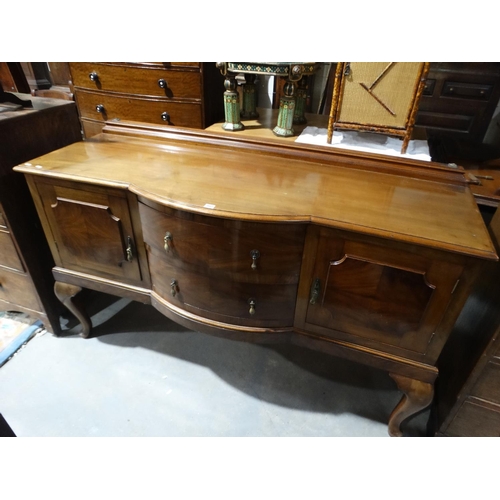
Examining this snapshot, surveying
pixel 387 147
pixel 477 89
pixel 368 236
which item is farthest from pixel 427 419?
pixel 477 89

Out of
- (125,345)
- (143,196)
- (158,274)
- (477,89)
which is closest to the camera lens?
(143,196)

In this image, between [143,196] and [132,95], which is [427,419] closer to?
[143,196]

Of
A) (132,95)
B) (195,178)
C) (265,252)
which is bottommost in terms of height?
(265,252)

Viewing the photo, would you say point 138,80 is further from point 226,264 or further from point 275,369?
point 275,369

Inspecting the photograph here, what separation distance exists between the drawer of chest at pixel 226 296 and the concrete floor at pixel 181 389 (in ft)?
1.32

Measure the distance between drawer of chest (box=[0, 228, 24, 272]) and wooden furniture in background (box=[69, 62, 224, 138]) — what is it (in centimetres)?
56

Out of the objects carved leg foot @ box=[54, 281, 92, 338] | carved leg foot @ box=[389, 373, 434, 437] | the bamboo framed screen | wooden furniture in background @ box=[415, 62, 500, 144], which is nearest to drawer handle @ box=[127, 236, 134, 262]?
carved leg foot @ box=[54, 281, 92, 338]

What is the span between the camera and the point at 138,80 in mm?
1348

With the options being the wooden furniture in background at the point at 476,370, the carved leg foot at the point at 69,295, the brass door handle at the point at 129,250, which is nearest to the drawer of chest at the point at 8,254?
the carved leg foot at the point at 69,295

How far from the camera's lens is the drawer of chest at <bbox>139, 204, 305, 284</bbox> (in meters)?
0.80

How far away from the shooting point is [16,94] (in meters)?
1.30

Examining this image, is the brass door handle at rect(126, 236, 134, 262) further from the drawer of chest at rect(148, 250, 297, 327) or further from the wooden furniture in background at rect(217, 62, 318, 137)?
the wooden furniture in background at rect(217, 62, 318, 137)

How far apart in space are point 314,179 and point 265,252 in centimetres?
28

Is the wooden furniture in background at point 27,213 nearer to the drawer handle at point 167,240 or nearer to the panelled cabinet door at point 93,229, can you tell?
the panelled cabinet door at point 93,229
